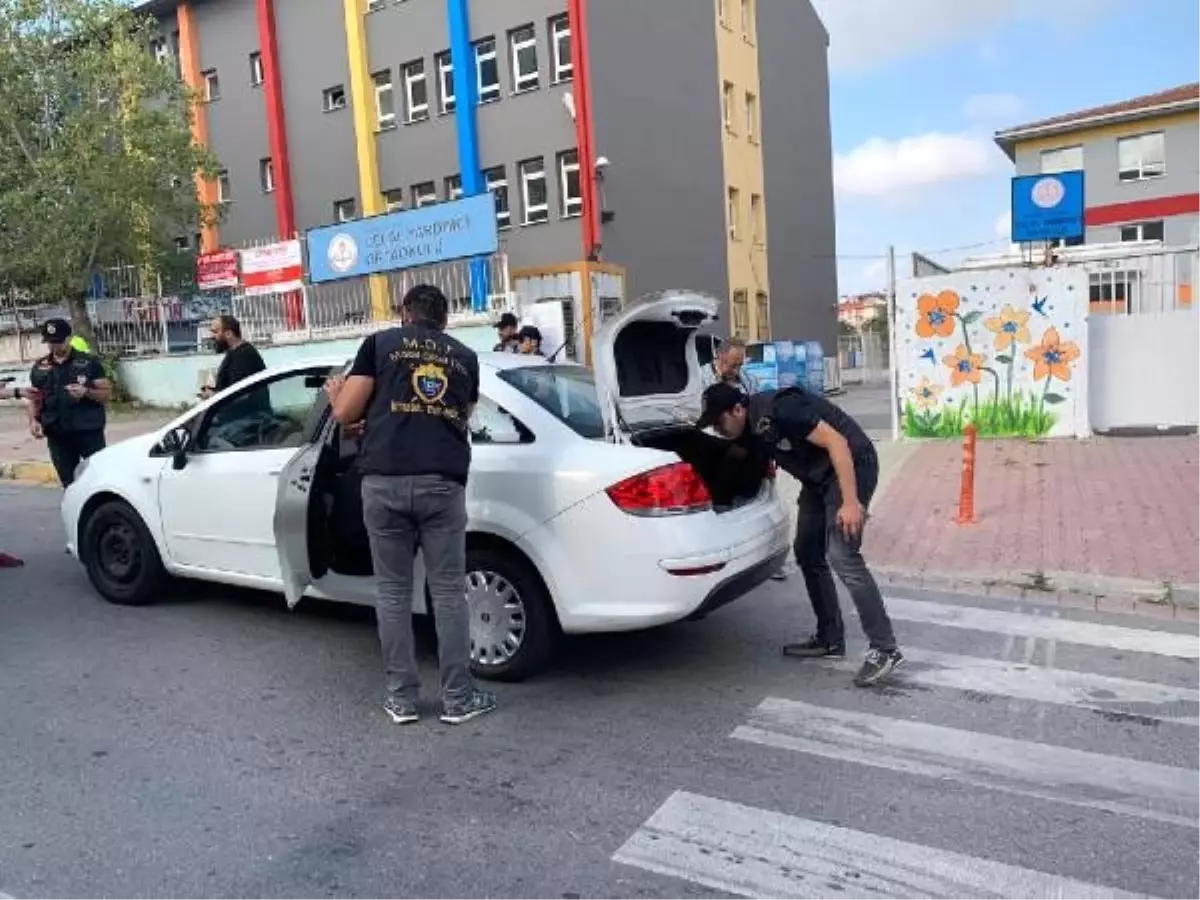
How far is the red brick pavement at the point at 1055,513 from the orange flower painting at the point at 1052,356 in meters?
0.94

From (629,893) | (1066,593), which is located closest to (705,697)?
(629,893)

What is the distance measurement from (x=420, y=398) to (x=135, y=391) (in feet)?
62.9

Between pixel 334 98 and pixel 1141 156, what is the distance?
95.1 ft

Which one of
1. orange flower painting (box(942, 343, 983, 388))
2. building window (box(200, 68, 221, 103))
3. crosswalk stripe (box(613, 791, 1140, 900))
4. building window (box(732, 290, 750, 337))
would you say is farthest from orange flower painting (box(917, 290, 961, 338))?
building window (box(200, 68, 221, 103))

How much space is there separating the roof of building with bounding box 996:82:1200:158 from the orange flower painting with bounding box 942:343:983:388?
30.4 metres

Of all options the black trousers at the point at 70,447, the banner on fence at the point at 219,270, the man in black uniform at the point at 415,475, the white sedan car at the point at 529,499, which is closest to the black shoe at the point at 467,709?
the man in black uniform at the point at 415,475

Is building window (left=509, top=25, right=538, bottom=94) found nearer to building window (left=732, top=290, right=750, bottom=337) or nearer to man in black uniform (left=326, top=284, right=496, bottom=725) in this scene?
building window (left=732, top=290, right=750, bottom=337)

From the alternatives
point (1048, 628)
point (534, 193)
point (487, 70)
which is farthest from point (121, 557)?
point (487, 70)

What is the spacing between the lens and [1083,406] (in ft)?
39.5

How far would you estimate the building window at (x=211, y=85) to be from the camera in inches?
1172

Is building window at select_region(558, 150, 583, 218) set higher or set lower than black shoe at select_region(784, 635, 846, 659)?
higher

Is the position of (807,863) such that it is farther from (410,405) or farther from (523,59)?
(523,59)

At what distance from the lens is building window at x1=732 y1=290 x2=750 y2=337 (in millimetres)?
29891

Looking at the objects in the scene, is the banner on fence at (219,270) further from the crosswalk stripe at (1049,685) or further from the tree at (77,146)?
the crosswalk stripe at (1049,685)
